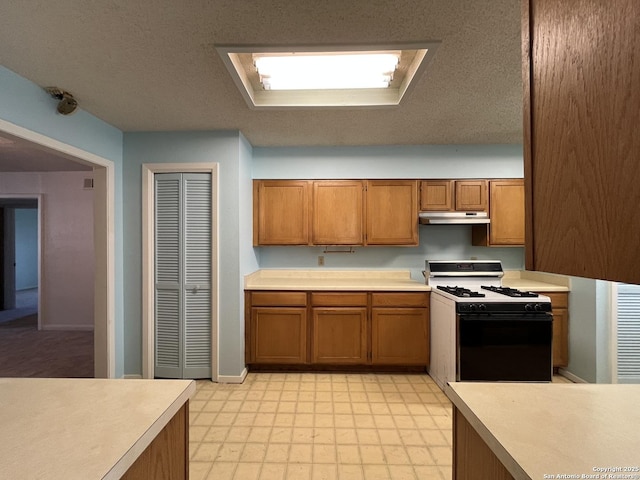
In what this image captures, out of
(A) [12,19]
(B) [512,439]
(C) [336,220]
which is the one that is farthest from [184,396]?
(C) [336,220]

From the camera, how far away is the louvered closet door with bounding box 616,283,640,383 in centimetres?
248

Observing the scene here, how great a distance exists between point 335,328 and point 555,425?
7.36 feet

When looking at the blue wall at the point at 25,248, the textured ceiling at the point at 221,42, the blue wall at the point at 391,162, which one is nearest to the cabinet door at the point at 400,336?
the blue wall at the point at 391,162

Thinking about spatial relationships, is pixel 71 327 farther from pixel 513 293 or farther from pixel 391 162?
pixel 513 293

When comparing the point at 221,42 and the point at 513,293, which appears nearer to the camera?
the point at 221,42

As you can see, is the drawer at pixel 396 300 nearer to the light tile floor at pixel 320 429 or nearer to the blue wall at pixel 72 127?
the light tile floor at pixel 320 429

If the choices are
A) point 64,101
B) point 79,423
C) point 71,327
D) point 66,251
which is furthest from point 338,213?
point 71,327

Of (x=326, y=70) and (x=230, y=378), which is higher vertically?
(x=326, y=70)

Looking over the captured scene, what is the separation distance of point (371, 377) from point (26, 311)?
688cm

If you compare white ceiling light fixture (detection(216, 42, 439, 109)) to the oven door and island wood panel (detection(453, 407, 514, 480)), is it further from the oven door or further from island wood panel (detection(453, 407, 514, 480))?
the oven door

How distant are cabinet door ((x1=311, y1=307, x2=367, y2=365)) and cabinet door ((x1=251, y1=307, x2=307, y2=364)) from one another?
130 millimetres

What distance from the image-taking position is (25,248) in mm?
8422

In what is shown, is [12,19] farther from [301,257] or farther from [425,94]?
[301,257]

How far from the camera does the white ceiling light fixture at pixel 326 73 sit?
157 centimetres
